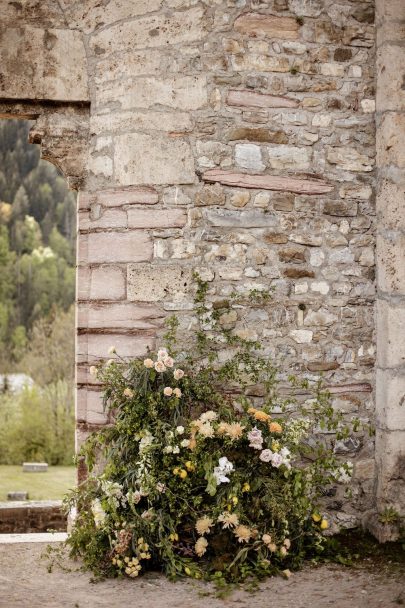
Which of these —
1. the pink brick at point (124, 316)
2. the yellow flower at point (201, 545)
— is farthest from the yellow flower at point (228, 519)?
the pink brick at point (124, 316)

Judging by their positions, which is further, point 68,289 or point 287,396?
point 68,289

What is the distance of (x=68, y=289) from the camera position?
24719mm

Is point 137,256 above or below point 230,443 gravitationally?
above

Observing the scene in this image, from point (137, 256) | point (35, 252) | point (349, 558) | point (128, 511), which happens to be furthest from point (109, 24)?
point (35, 252)

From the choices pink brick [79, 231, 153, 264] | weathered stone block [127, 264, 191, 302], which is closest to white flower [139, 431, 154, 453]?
weathered stone block [127, 264, 191, 302]

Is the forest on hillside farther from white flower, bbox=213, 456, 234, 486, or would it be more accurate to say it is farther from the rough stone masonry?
white flower, bbox=213, 456, 234, 486

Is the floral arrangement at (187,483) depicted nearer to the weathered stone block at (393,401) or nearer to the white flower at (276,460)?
the white flower at (276,460)

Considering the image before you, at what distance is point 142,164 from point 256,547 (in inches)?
90.3

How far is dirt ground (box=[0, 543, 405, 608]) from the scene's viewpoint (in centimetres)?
344

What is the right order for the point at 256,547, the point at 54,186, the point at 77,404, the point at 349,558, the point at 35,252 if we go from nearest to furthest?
1. the point at 256,547
2. the point at 349,558
3. the point at 77,404
4. the point at 35,252
5. the point at 54,186

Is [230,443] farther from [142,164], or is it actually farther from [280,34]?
[280,34]

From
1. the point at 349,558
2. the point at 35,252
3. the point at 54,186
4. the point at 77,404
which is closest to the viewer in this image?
the point at 349,558

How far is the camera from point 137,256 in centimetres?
426

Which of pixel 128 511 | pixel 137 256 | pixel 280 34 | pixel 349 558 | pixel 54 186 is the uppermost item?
pixel 54 186
